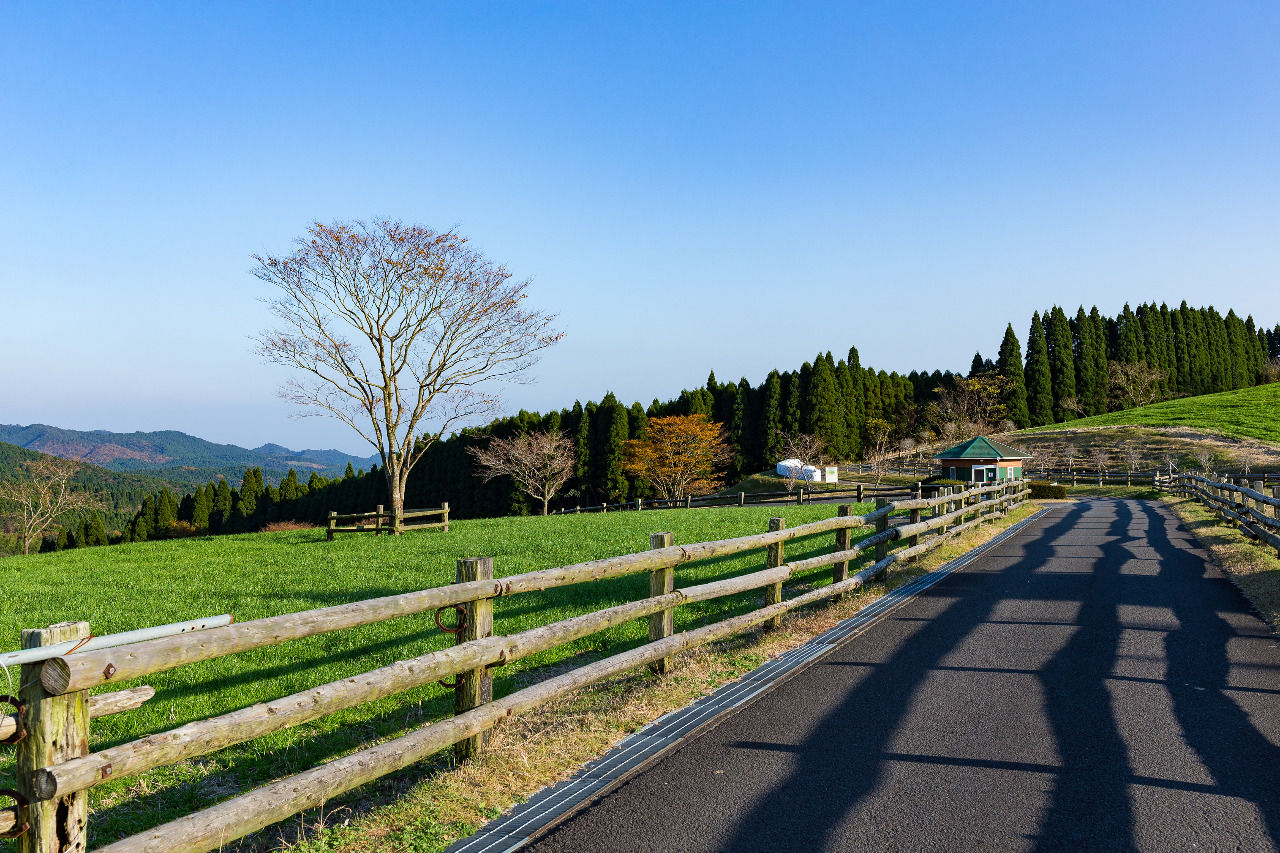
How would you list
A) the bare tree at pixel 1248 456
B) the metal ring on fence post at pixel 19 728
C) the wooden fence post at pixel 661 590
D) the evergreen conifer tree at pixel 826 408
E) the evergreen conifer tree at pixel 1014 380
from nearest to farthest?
the metal ring on fence post at pixel 19 728
the wooden fence post at pixel 661 590
the bare tree at pixel 1248 456
the evergreen conifer tree at pixel 826 408
the evergreen conifer tree at pixel 1014 380

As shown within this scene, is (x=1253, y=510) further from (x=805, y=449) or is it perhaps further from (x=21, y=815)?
(x=805, y=449)

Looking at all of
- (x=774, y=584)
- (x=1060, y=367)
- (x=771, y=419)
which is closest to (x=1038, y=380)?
(x=1060, y=367)

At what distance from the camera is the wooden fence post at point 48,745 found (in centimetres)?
300

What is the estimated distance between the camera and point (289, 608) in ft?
37.0

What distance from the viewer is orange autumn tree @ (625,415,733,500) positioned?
206 ft

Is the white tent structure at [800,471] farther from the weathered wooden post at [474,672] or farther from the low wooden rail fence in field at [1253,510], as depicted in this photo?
the weathered wooden post at [474,672]

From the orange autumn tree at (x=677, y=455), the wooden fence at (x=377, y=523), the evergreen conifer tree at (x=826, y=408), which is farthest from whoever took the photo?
the evergreen conifer tree at (x=826, y=408)

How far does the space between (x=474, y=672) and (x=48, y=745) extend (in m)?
2.41

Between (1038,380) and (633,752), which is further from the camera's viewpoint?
(1038,380)

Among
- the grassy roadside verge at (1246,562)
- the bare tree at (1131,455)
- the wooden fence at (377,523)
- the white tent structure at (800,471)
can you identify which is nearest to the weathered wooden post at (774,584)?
the grassy roadside verge at (1246,562)

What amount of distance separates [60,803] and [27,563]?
24331mm

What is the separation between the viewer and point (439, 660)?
467 cm

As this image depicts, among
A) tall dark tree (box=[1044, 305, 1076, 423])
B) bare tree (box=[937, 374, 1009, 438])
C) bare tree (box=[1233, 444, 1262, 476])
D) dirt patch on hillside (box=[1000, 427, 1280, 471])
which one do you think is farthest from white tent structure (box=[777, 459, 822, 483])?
tall dark tree (box=[1044, 305, 1076, 423])

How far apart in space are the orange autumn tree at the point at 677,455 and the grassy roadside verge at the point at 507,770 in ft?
180
